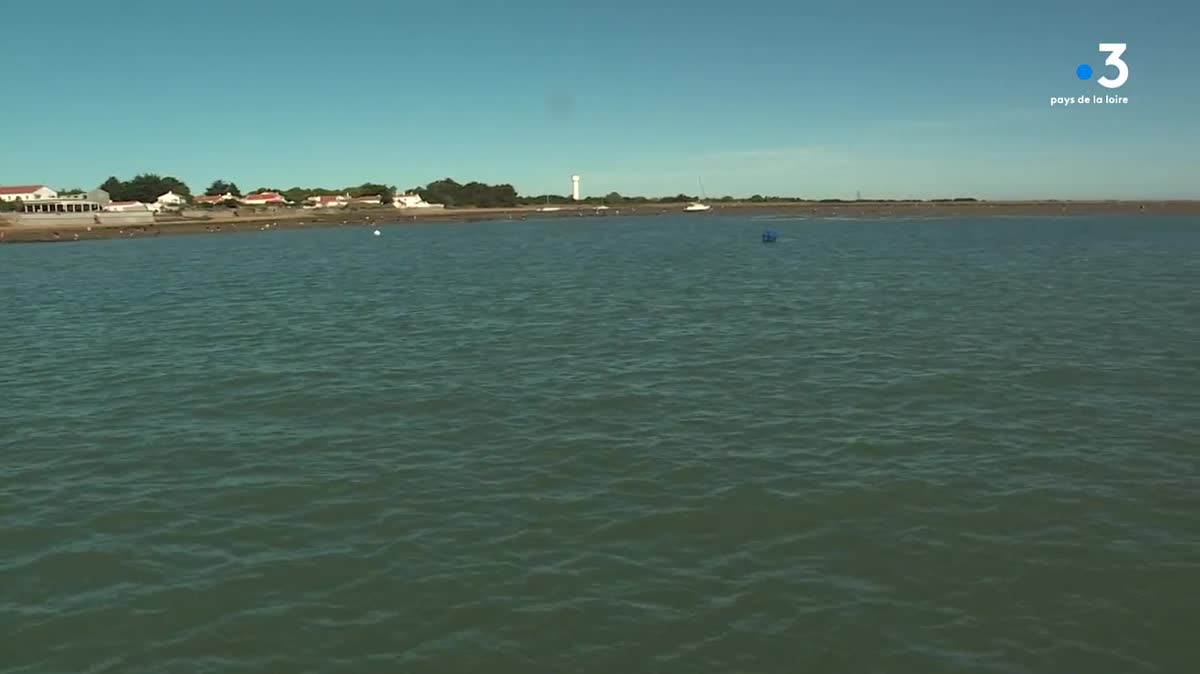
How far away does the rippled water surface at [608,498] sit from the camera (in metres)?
12.3

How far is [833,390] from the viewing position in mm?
25953

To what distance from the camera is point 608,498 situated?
685 inches

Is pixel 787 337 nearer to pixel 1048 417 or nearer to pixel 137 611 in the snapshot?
pixel 1048 417

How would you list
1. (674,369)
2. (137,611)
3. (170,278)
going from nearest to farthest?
(137,611) < (674,369) < (170,278)

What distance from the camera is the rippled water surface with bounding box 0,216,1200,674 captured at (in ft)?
40.4

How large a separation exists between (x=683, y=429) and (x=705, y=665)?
1074 cm

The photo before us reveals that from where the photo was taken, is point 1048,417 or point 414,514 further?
point 1048,417

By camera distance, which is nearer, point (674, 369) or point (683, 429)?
point (683, 429)

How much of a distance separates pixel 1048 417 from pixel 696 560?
13.0m

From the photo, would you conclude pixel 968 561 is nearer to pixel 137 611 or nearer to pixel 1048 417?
pixel 1048 417

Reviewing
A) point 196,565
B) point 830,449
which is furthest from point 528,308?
point 196,565

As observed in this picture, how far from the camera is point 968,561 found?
14.4 m

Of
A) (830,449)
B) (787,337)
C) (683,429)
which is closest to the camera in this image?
(830,449)

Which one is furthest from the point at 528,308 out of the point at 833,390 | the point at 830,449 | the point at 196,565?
the point at 196,565
